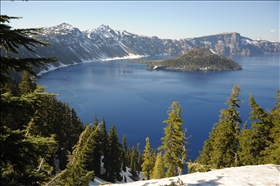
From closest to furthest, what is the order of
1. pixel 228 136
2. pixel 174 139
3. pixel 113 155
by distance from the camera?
pixel 174 139 < pixel 228 136 < pixel 113 155

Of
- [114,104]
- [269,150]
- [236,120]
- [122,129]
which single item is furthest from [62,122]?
[114,104]

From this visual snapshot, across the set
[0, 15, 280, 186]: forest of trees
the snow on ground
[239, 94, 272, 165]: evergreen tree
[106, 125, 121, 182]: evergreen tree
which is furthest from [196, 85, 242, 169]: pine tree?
[106, 125, 121, 182]: evergreen tree

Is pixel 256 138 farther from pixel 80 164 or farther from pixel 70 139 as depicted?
pixel 70 139

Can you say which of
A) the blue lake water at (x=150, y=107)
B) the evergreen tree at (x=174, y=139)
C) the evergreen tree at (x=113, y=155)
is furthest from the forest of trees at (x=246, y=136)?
the blue lake water at (x=150, y=107)

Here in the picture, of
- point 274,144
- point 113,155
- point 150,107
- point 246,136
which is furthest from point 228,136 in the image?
point 150,107

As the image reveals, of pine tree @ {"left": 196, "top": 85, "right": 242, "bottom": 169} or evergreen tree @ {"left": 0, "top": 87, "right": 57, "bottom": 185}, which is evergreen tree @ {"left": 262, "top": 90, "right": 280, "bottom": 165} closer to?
pine tree @ {"left": 196, "top": 85, "right": 242, "bottom": 169}

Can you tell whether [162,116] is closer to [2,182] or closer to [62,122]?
[62,122]
